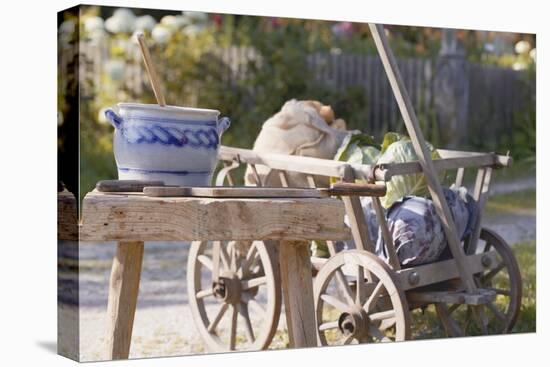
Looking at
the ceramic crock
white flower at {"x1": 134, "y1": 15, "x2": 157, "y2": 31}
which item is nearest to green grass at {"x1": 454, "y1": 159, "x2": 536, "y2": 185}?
the ceramic crock

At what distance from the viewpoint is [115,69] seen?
915 centimetres

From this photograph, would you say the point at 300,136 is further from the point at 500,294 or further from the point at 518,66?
the point at 518,66

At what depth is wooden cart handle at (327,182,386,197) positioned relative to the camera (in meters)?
3.87

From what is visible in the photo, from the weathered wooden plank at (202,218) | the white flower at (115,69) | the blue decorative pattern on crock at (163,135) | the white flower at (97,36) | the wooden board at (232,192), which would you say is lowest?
the weathered wooden plank at (202,218)

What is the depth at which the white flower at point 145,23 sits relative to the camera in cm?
945

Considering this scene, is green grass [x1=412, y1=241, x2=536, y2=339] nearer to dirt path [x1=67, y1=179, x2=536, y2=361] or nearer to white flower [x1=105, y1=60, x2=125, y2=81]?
dirt path [x1=67, y1=179, x2=536, y2=361]

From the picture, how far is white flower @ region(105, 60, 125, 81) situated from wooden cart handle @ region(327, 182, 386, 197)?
18.0 ft

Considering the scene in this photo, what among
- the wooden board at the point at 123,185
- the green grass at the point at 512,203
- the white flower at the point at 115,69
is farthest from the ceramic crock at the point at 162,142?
the white flower at the point at 115,69

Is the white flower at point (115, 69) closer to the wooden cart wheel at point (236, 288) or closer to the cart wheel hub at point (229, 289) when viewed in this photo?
the wooden cart wheel at point (236, 288)

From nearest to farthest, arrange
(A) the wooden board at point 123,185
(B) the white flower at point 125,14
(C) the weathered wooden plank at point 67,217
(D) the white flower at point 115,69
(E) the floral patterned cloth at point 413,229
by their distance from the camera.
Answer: (A) the wooden board at point 123,185 → (C) the weathered wooden plank at point 67,217 → (E) the floral patterned cloth at point 413,229 → (D) the white flower at point 115,69 → (B) the white flower at point 125,14

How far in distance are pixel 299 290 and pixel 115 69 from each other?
589 centimetres

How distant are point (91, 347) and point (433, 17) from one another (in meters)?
2.40

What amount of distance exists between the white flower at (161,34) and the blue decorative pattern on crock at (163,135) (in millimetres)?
5931

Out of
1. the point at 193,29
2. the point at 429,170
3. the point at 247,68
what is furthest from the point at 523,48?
the point at 429,170
